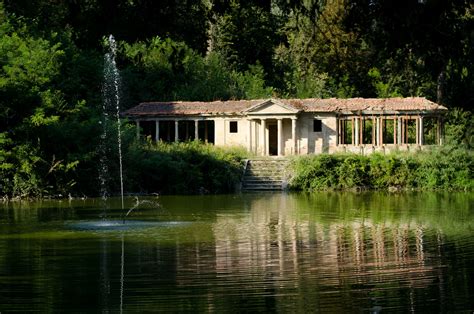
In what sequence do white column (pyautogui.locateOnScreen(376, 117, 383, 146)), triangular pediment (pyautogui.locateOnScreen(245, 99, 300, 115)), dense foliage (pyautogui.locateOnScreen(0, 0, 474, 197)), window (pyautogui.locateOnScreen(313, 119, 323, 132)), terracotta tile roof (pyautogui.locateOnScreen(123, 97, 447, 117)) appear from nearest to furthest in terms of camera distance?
dense foliage (pyautogui.locateOnScreen(0, 0, 474, 197)), terracotta tile roof (pyautogui.locateOnScreen(123, 97, 447, 117)), white column (pyautogui.locateOnScreen(376, 117, 383, 146)), triangular pediment (pyautogui.locateOnScreen(245, 99, 300, 115)), window (pyautogui.locateOnScreen(313, 119, 323, 132))

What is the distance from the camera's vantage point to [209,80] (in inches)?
2719

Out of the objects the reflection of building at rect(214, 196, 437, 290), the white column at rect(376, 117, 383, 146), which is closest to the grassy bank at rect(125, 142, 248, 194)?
the white column at rect(376, 117, 383, 146)

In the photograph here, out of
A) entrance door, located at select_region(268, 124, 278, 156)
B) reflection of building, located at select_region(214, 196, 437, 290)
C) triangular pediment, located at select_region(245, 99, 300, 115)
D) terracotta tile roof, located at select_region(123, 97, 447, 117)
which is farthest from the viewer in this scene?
entrance door, located at select_region(268, 124, 278, 156)

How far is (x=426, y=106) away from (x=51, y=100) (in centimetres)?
2244

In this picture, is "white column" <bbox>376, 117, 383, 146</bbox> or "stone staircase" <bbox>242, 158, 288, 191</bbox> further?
"white column" <bbox>376, 117, 383, 146</bbox>

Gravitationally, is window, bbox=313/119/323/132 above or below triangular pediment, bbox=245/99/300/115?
below

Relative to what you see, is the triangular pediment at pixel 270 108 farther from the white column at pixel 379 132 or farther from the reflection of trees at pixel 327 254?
the reflection of trees at pixel 327 254

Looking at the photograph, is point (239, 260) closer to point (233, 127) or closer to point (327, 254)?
point (327, 254)

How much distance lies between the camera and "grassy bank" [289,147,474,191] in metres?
49.4

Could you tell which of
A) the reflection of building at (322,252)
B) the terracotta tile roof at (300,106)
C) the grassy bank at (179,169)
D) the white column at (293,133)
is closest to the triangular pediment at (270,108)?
the terracotta tile roof at (300,106)

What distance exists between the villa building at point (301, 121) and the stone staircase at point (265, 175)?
6.94 m

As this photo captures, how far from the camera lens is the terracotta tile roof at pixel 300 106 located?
57969 millimetres

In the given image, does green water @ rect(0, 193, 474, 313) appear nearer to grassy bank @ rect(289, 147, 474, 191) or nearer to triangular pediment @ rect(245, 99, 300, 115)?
grassy bank @ rect(289, 147, 474, 191)

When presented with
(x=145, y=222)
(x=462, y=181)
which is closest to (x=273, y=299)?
(x=145, y=222)
